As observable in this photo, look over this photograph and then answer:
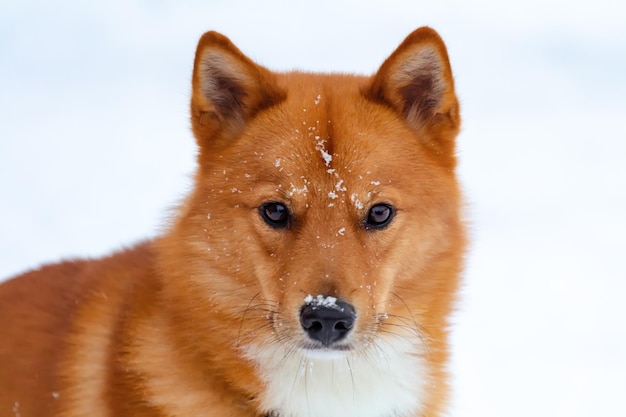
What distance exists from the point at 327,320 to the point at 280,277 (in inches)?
13.3

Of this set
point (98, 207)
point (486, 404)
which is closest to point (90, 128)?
point (98, 207)

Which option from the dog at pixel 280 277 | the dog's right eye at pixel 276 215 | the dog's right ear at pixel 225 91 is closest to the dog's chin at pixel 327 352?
the dog at pixel 280 277

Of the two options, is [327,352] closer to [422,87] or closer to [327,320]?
[327,320]

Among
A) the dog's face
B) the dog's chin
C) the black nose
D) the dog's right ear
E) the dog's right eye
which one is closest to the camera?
the black nose

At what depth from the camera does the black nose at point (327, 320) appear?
3258 millimetres

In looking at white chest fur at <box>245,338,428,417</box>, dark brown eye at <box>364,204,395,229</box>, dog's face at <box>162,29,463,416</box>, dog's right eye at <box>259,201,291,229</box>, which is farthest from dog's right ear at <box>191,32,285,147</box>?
white chest fur at <box>245,338,428,417</box>

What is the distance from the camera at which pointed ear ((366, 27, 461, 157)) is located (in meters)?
3.78

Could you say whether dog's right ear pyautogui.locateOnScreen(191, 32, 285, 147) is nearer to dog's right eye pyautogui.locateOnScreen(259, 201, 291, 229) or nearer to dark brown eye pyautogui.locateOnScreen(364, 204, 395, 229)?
dog's right eye pyautogui.locateOnScreen(259, 201, 291, 229)

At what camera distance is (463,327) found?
684 centimetres

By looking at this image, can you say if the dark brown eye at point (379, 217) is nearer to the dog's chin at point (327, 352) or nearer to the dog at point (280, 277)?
the dog at point (280, 277)

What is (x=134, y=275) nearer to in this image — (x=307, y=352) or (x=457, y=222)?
(x=307, y=352)

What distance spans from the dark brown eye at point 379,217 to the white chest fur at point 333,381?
49 cm

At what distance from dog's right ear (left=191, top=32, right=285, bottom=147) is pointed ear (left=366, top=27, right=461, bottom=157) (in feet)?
1.61

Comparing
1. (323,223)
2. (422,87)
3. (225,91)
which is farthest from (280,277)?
(422,87)
